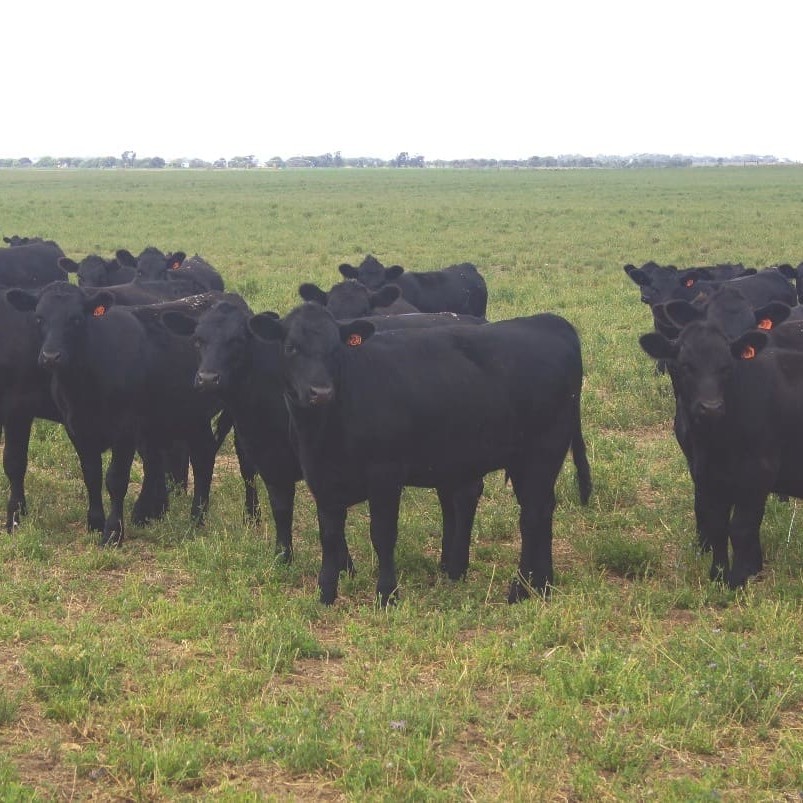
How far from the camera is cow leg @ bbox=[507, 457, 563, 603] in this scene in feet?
22.5

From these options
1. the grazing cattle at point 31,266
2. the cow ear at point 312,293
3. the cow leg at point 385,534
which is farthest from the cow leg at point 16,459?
the grazing cattle at point 31,266

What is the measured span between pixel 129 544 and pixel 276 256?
20.6 meters

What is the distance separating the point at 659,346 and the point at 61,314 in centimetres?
410

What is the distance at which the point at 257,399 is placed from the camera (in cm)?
752

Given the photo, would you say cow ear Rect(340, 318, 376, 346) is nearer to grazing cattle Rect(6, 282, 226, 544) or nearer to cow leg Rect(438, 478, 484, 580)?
cow leg Rect(438, 478, 484, 580)

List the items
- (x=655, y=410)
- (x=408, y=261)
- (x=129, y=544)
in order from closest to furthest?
1. (x=129, y=544)
2. (x=655, y=410)
3. (x=408, y=261)

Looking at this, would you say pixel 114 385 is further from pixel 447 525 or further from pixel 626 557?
pixel 626 557

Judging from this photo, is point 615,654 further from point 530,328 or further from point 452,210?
point 452,210

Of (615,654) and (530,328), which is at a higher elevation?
(530,328)

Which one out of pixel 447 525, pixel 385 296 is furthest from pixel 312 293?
pixel 447 525

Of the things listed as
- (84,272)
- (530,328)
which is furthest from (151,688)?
(84,272)

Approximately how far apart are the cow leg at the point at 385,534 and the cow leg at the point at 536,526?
77 cm

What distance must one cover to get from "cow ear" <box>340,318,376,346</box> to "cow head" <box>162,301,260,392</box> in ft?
3.10

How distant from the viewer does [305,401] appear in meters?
6.38
